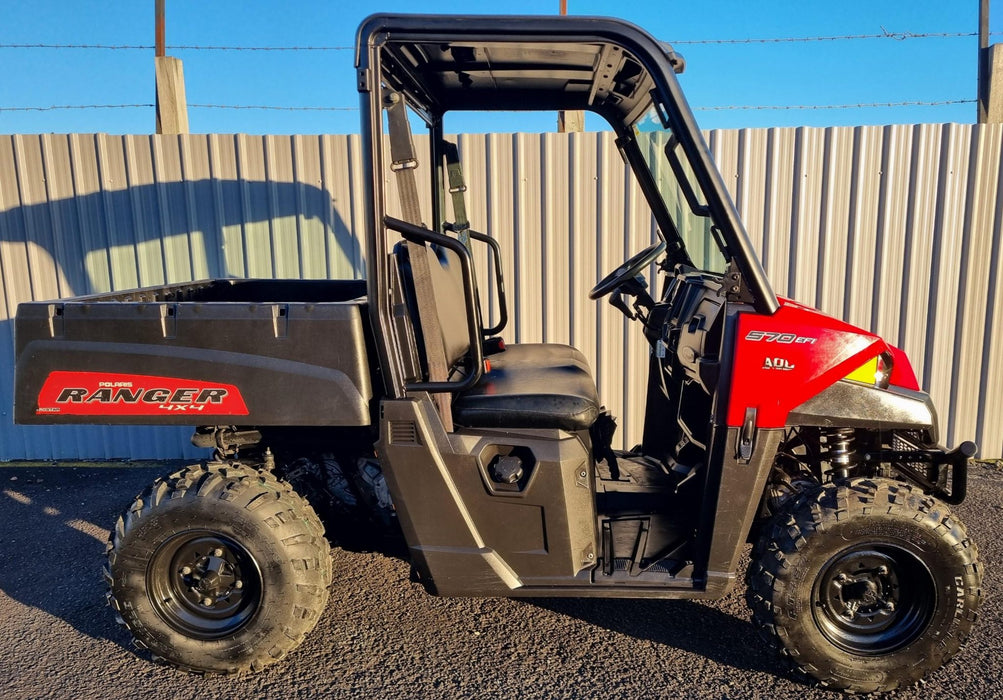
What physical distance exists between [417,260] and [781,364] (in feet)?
4.55

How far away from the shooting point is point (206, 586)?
2.56m

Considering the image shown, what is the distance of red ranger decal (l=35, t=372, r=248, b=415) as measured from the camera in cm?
243

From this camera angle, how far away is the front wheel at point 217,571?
247 cm

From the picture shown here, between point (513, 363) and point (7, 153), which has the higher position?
point (7, 153)

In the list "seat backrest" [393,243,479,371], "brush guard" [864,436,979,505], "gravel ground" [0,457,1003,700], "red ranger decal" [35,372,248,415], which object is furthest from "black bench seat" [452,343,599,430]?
A: "brush guard" [864,436,979,505]

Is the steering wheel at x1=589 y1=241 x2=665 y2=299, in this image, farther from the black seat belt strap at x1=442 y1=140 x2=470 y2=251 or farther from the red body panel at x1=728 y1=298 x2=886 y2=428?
the black seat belt strap at x1=442 y1=140 x2=470 y2=251

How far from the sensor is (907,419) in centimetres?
233

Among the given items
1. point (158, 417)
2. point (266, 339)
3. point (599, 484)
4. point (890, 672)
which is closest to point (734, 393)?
point (599, 484)

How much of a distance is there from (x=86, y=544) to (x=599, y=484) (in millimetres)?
2980

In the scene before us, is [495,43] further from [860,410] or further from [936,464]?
[936,464]

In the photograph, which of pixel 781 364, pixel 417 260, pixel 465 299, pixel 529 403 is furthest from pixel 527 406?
pixel 781 364

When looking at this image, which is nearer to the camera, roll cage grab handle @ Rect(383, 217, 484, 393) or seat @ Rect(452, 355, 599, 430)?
roll cage grab handle @ Rect(383, 217, 484, 393)

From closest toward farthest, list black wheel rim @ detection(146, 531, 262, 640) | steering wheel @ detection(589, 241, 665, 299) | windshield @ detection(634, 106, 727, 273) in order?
black wheel rim @ detection(146, 531, 262, 640)
windshield @ detection(634, 106, 727, 273)
steering wheel @ detection(589, 241, 665, 299)

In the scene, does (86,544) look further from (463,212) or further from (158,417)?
(463,212)
